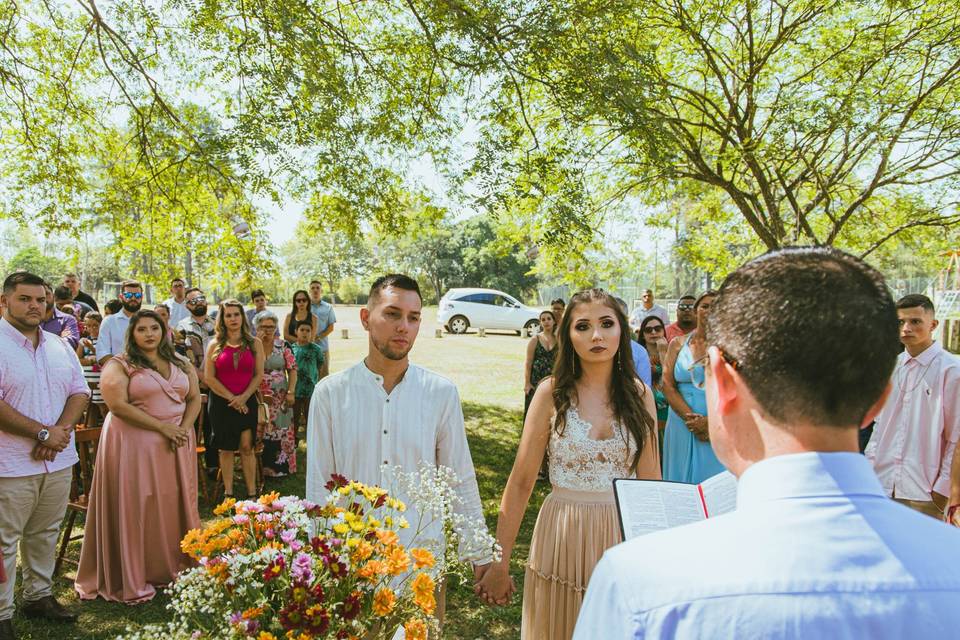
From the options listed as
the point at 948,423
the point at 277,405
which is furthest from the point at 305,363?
the point at 948,423

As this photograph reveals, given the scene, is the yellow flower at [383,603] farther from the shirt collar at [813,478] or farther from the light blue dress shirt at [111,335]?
the light blue dress shirt at [111,335]

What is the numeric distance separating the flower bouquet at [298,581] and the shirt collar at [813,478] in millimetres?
908

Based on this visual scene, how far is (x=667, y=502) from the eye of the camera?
161cm

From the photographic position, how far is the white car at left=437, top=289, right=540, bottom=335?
27562mm

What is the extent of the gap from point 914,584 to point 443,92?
7389mm

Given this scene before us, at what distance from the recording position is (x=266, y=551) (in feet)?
4.69

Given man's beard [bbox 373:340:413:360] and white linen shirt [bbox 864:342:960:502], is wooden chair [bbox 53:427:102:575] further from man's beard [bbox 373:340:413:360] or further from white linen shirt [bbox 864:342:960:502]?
white linen shirt [bbox 864:342:960:502]

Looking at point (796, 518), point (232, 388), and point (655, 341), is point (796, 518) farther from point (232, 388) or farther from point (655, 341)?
point (655, 341)

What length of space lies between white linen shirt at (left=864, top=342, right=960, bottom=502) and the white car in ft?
75.4

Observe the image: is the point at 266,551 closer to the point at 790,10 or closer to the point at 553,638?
the point at 553,638

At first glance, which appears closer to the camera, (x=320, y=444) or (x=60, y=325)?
(x=320, y=444)

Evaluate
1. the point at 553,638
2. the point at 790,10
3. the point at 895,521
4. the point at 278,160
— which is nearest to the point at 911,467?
the point at 553,638

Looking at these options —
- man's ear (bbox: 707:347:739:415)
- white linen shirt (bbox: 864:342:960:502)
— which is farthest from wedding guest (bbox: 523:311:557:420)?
man's ear (bbox: 707:347:739:415)

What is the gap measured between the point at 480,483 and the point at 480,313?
67.2 ft
